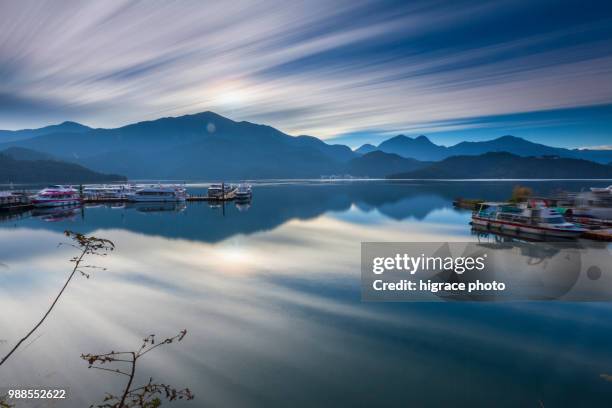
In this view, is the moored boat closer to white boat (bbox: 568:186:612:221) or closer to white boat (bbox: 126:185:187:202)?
white boat (bbox: 126:185:187:202)

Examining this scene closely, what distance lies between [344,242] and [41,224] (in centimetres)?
5029

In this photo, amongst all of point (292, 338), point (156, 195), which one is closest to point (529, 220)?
point (292, 338)

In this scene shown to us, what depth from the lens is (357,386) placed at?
13.2 meters

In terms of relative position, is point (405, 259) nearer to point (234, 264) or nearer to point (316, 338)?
point (234, 264)

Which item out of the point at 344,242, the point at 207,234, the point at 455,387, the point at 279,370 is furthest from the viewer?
the point at 207,234

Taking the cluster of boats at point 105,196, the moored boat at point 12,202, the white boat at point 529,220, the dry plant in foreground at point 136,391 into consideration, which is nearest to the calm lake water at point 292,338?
the dry plant in foreground at point 136,391

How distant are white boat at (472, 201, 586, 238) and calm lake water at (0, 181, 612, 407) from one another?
67.3 ft

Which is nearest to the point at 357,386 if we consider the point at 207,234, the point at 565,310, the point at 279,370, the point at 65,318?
the point at 279,370

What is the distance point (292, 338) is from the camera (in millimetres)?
17016

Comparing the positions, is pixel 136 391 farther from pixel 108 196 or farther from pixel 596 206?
pixel 108 196

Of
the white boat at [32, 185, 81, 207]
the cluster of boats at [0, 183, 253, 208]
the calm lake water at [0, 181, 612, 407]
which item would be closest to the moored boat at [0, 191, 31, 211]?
the cluster of boats at [0, 183, 253, 208]

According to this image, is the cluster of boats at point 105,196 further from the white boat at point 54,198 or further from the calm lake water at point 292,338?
the calm lake water at point 292,338

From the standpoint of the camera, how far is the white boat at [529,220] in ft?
127

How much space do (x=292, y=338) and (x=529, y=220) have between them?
3780 cm
